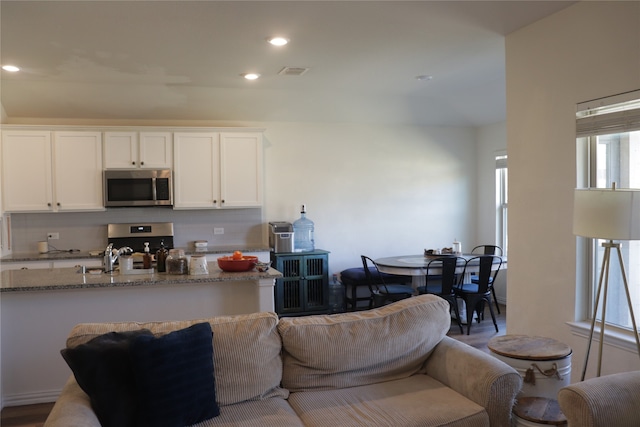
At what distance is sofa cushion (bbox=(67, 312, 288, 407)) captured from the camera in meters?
2.49

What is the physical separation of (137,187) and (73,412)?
4.24 meters

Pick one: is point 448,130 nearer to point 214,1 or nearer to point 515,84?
point 515,84

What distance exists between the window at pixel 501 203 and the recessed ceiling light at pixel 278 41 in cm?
386

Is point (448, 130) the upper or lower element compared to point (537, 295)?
upper

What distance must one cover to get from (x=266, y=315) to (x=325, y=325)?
314 millimetres

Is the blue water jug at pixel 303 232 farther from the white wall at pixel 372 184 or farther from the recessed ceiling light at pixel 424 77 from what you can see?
the recessed ceiling light at pixel 424 77

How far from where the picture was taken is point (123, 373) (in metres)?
2.20

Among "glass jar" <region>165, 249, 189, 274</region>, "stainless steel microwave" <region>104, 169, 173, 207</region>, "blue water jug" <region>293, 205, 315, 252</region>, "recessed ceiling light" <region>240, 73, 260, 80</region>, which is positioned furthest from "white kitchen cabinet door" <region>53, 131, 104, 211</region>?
"glass jar" <region>165, 249, 189, 274</region>

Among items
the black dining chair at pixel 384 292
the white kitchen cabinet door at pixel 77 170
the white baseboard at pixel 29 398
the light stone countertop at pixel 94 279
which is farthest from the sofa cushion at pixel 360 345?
the white kitchen cabinet door at pixel 77 170

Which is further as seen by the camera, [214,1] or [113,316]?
[113,316]

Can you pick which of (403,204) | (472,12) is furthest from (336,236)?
(472,12)

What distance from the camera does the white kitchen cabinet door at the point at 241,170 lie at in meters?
6.18

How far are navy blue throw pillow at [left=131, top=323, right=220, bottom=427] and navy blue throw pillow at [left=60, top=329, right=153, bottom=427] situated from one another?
0.18ft

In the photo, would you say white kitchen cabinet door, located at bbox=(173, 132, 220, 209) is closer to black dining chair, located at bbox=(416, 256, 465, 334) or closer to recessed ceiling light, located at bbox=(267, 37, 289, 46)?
recessed ceiling light, located at bbox=(267, 37, 289, 46)
